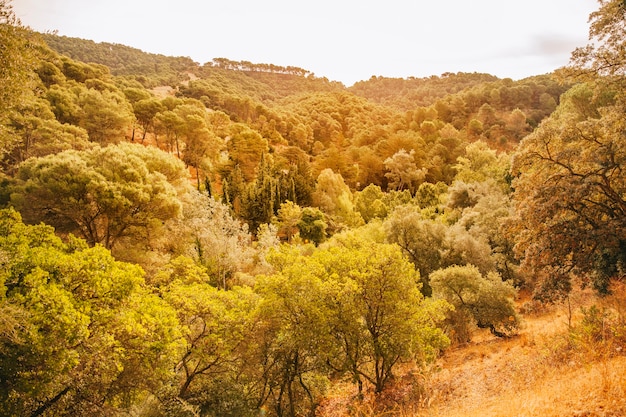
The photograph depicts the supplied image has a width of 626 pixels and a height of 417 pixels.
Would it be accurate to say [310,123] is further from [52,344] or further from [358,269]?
[52,344]

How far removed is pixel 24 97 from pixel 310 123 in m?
76.0

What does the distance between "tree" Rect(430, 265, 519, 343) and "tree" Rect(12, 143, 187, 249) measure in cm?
1624

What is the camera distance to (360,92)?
174750mm

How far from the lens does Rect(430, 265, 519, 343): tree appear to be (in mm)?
16125

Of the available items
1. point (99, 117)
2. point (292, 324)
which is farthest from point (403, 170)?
point (292, 324)

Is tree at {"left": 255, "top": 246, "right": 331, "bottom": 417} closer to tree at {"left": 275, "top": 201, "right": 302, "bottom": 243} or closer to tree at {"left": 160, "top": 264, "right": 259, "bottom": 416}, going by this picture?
tree at {"left": 160, "top": 264, "right": 259, "bottom": 416}

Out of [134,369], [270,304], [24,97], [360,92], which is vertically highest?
[360,92]

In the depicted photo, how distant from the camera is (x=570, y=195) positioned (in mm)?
10570

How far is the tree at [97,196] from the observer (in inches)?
687

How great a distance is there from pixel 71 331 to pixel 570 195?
14079mm

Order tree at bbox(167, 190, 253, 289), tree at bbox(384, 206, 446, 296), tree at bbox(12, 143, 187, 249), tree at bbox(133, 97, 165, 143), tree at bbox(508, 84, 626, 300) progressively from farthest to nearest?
1. tree at bbox(133, 97, 165, 143)
2. tree at bbox(384, 206, 446, 296)
3. tree at bbox(167, 190, 253, 289)
4. tree at bbox(12, 143, 187, 249)
5. tree at bbox(508, 84, 626, 300)

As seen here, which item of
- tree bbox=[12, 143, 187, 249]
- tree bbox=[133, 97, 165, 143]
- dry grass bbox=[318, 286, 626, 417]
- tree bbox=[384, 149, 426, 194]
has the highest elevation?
tree bbox=[133, 97, 165, 143]

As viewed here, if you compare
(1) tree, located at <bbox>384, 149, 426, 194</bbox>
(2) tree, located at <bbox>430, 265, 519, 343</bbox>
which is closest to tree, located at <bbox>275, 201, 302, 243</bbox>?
(2) tree, located at <bbox>430, 265, 519, 343</bbox>

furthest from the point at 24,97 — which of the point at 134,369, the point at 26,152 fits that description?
the point at 26,152
